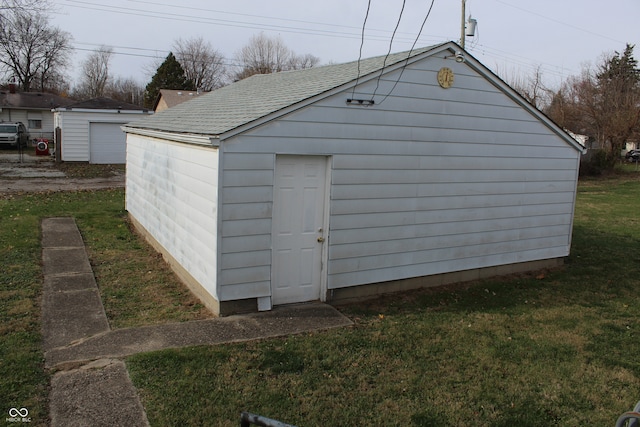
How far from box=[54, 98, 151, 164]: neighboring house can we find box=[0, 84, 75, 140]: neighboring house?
16.5 metres

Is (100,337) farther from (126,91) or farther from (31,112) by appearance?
(126,91)

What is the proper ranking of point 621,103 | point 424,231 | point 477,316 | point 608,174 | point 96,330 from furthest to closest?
point 621,103
point 608,174
point 424,231
point 477,316
point 96,330

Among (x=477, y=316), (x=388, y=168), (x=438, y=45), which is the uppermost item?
(x=438, y=45)

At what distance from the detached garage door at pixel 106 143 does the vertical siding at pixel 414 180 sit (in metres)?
23.4

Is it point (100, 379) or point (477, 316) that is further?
point (477, 316)

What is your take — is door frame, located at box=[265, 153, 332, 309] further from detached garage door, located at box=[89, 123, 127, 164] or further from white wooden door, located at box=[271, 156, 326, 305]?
detached garage door, located at box=[89, 123, 127, 164]

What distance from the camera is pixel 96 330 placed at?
6379 mm

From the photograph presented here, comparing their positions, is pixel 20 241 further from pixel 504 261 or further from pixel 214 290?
pixel 504 261

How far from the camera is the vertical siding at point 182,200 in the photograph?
277 inches

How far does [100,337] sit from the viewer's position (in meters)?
6.16

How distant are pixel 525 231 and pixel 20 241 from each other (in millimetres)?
9865

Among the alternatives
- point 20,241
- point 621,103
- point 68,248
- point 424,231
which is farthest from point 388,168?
point 621,103

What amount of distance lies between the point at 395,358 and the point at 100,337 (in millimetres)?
3394

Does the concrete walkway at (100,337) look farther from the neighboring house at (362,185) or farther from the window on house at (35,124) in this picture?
the window on house at (35,124)
